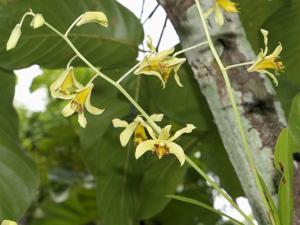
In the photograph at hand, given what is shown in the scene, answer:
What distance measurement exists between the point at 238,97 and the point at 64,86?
9.3 inches

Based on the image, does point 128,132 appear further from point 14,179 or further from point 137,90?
point 137,90

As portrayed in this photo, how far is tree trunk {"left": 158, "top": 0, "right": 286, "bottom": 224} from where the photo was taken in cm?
72

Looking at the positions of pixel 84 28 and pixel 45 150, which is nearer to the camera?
pixel 84 28

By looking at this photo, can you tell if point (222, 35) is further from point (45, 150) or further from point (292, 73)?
point (45, 150)

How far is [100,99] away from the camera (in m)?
1.13

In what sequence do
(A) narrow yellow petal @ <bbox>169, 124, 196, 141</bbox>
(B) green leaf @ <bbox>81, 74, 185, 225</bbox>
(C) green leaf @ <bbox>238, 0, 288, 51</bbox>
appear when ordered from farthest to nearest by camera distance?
1. (B) green leaf @ <bbox>81, 74, 185, 225</bbox>
2. (C) green leaf @ <bbox>238, 0, 288, 51</bbox>
3. (A) narrow yellow petal @ <bbox>169, 124, 196, 141</bbox>

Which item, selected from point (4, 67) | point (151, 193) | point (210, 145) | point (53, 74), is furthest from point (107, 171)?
point (53, 74)

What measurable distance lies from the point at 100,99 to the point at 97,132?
0.21 ft

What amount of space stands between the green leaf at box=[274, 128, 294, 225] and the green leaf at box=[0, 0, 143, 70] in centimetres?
42

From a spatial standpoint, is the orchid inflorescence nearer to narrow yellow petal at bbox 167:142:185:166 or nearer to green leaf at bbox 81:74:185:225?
narrow yellow petal at bbox 167:142:185:166

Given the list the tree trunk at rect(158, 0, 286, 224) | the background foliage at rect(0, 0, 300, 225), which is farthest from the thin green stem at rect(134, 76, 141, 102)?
the tree trunk at rect(158, 0, 286, 224)

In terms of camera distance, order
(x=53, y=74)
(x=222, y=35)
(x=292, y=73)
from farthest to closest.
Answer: (x=53, y=74), (x=292, y=73), (x=222, y=35)

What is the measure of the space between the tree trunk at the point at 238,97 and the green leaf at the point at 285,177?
3.0 inches

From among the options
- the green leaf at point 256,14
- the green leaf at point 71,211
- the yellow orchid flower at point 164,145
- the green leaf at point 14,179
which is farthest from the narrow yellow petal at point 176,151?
the green leaf at point 71,211
